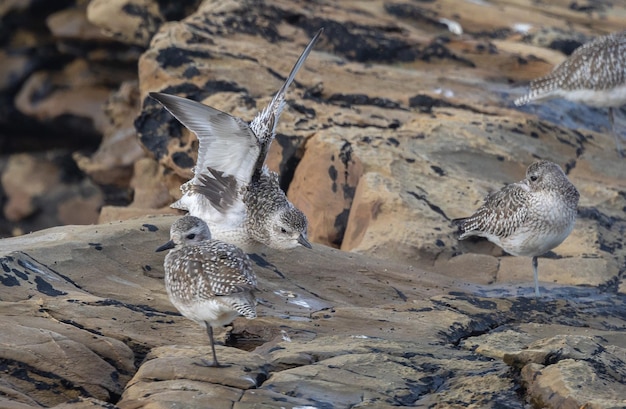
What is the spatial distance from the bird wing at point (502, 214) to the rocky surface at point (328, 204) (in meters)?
0.55

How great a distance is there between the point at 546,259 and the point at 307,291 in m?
3.44

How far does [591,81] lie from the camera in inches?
576

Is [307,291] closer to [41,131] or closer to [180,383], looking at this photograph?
[180,383]

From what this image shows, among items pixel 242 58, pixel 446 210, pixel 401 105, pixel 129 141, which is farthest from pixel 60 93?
pixel 446 210

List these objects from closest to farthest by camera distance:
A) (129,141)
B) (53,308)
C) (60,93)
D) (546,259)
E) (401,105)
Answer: (53,308) < (546,259) < (401,105) < (129,141) < (60,93)

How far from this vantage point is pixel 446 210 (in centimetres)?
1188

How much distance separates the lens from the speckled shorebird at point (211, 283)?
22.5ft

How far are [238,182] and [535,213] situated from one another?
9.57 feet

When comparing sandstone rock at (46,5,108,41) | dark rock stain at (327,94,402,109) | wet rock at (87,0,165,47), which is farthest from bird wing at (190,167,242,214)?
sandstone rock at (46,5,108,41)

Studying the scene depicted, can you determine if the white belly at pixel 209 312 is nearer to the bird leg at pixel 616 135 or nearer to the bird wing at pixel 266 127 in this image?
the bird wing at pixel 266 127

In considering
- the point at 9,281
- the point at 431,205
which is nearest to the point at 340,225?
the point at 431,205

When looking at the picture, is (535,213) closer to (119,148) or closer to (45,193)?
(119,148)

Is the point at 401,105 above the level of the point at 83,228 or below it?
above

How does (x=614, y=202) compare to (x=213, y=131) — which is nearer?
(x=213, y=131)
